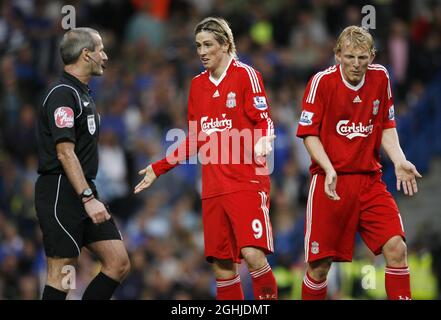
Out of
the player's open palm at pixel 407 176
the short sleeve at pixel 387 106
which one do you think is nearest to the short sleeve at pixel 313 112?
the short sleeve at pixel 387 106

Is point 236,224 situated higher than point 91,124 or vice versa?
point 91,124

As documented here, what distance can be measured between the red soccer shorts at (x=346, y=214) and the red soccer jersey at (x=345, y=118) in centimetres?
15

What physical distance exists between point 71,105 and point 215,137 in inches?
50.0

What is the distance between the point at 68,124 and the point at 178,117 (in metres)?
8.39

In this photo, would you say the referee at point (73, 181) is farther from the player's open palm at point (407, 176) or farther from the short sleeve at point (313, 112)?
the player's open palm at point (407, 176)

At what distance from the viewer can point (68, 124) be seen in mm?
9562

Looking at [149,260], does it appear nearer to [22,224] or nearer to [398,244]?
[22,224]

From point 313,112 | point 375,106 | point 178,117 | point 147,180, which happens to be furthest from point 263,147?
point 178,117

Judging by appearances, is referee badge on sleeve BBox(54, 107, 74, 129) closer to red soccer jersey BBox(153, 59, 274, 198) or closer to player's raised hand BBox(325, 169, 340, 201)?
red soccer jersey BBox(153, 59, 274, 198)

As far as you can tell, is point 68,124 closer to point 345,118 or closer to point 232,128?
point 232,128

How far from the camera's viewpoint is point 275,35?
20250mm
